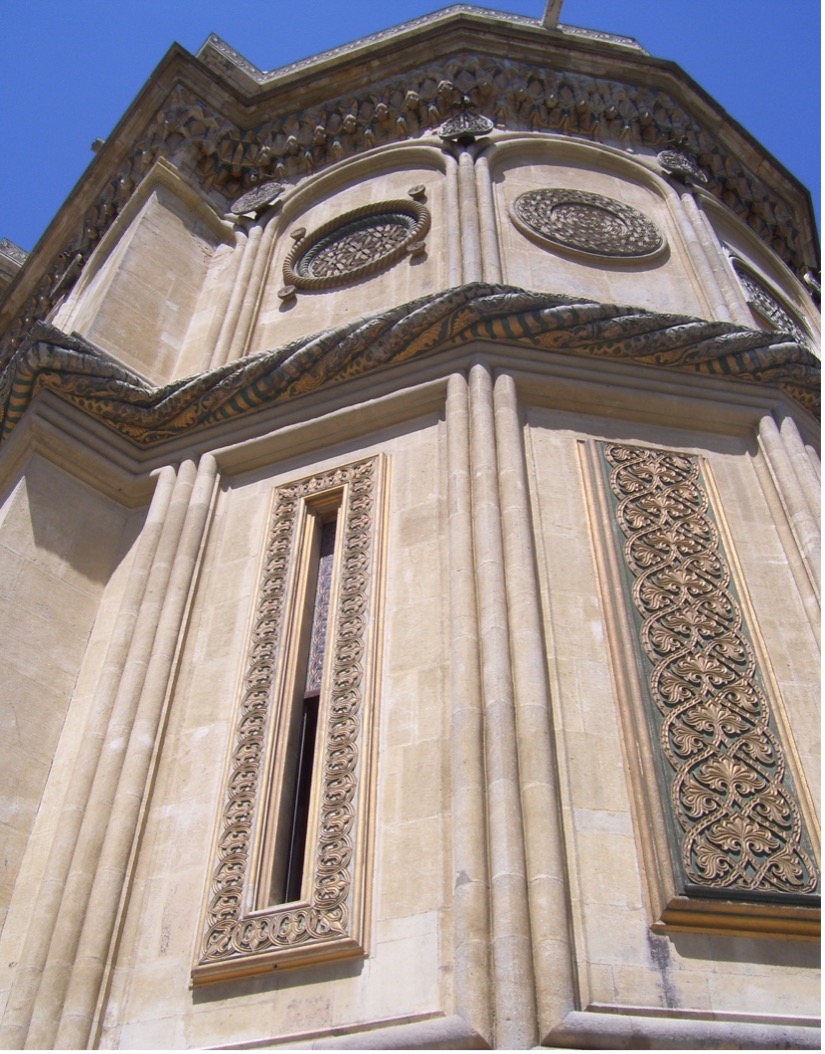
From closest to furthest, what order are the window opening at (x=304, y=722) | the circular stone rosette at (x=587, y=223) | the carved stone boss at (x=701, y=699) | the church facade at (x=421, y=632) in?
the church facade at (x=421, y=632) → the carved stone boss at (x=701, y=699) → the window opening at (x=304, y=722) → the circular stone rosette at (x=587, y=223)

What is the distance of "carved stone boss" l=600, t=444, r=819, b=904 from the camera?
570 centimetres

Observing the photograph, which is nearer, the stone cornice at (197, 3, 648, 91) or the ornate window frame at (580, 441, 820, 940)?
the ornate window frame at (580, 441, 820, 940)

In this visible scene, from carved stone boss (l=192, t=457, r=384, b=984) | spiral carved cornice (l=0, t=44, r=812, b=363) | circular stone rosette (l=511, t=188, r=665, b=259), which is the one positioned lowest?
carved stone boss (l=192, t=457, r=384, b=984)

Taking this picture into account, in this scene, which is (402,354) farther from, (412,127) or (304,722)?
(412,127)

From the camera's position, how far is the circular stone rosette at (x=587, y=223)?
10.8 meters

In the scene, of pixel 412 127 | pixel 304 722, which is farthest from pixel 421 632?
pixel 412 127

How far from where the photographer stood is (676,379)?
28.7 feet

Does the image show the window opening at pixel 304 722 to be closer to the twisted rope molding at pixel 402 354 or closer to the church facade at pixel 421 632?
the church facade at pixel 421 632

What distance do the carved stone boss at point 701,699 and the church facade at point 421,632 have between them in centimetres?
2

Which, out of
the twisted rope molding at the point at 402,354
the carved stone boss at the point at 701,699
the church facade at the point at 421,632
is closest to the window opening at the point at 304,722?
the church facade at the point at 421,632

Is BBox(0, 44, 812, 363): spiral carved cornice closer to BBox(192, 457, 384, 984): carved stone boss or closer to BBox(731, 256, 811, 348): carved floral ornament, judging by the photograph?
BBox(731, 256, 811, 348): carved floral ornament

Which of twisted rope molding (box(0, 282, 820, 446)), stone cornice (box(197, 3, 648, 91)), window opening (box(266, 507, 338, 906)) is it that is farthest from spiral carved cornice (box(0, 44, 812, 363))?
window opening (box(266, 507, 338, 906))

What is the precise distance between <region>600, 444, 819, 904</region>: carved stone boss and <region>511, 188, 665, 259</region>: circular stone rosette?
3327 mm

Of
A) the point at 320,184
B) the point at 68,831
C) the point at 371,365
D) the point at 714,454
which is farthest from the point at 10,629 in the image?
the point at 320,184
